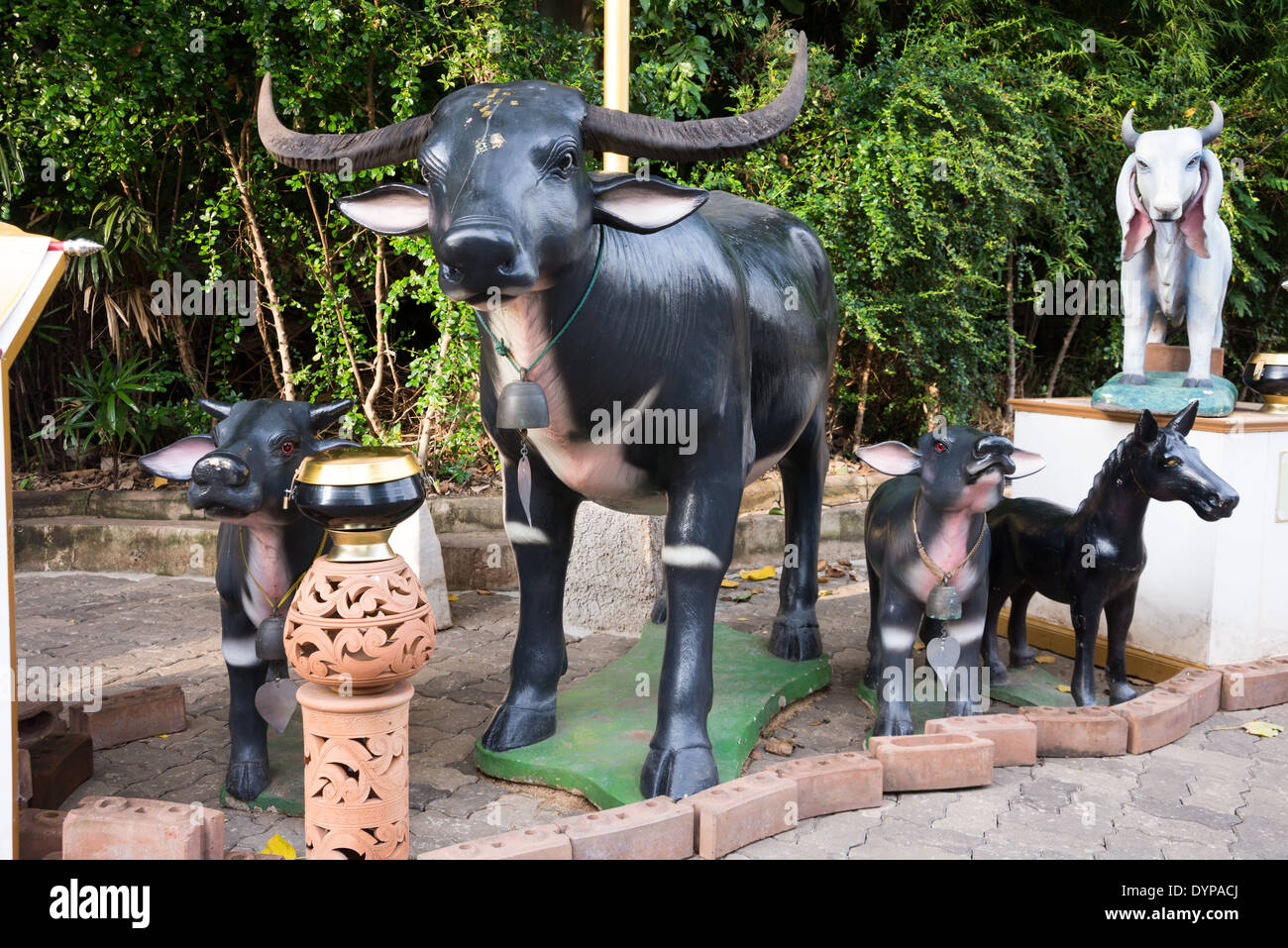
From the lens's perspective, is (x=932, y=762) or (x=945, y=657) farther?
(x=945, y=657)

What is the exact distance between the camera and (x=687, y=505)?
3.26 meters

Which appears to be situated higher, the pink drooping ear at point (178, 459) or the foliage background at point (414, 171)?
the foliage background at point (414, 171)

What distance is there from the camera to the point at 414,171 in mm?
6691

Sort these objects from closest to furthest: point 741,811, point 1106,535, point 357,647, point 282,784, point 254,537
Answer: point 357,647 → point 741,811 → point 254,537 → point 282,784 → point 1106,535

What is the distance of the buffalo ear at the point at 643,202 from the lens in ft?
8.91

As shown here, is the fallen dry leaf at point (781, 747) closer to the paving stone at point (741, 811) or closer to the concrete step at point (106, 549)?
the paving stone at point (741, 811)

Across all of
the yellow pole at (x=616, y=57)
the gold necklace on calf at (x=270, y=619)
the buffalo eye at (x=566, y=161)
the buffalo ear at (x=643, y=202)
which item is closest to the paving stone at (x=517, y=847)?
the gold necklace on calf at (x=270, y=619)

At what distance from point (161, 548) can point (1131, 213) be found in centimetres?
528

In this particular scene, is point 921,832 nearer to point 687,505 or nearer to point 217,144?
point 687,505

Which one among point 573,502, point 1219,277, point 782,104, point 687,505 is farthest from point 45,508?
point 1219,277

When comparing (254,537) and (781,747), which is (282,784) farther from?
(781,747)

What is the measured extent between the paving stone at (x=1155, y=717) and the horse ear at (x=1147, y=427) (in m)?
0.93

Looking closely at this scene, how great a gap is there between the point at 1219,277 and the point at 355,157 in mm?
3676

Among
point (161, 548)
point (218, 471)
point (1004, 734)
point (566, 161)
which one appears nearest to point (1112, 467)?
point (1004, 734)
